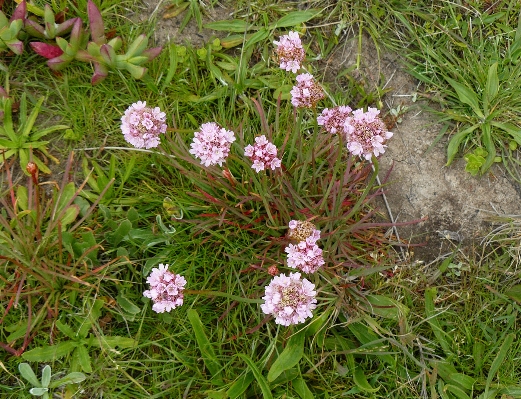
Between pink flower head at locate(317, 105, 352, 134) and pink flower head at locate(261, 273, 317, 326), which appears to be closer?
pink flower head at locate(261, 273, 317, 326)

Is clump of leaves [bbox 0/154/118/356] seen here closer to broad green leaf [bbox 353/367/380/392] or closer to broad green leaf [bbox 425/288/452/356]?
broad green leaf [bbox 353/367/380/392]

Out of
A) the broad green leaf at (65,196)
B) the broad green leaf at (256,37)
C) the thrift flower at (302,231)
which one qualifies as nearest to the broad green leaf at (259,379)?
the thrift flower at (302,231)

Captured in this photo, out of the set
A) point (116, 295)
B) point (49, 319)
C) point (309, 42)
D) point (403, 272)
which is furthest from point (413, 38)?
point (49, 319)

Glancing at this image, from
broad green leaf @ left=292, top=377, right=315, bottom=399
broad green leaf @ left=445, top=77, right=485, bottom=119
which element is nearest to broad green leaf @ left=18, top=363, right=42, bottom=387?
broad green leaf @ left=292, top=377, right=315, bottom=399

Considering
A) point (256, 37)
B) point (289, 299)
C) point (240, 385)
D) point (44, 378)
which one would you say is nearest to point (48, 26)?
point (256, 37)

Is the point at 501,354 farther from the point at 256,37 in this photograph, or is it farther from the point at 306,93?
the point at 256,37

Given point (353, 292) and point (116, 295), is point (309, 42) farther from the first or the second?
point (116, 295)
